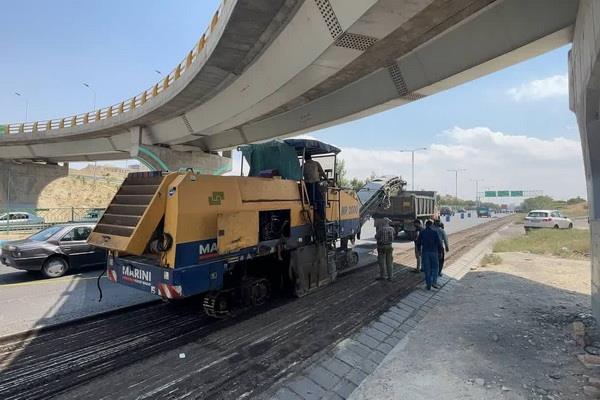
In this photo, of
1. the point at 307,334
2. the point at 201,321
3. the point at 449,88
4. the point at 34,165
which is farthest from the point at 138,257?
the point at 34,165

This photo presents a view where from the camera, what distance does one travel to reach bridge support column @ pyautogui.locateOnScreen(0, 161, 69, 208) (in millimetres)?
33906

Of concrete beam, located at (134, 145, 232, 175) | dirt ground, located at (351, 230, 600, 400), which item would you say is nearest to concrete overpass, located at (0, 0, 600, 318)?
dirt ground, located at (351, 230, 600, 400)

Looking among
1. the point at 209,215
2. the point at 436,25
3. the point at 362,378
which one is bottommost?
the point at 362,378

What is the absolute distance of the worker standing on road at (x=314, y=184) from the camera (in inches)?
318

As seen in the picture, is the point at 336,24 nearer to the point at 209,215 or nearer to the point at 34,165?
the point at 209,215

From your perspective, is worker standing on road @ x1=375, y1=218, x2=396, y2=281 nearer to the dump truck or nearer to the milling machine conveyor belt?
the milling machine conveyor belt

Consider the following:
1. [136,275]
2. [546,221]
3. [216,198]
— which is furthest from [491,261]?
[546,221]

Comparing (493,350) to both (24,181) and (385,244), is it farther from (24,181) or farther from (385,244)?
(24,181)

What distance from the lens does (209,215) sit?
18.7ft

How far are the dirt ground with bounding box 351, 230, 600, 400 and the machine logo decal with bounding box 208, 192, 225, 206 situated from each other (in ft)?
11.4

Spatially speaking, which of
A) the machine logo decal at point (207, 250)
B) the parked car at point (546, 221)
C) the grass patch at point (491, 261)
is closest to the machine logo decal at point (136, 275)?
the machine logo decal at point (207, 250)

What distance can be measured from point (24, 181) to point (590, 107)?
4359 cm

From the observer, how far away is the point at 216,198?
5824 mm

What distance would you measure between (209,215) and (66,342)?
9.12 feet
